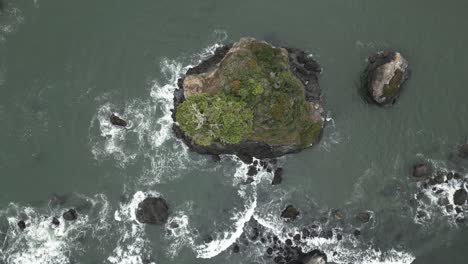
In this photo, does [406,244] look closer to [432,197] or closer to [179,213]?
[432,197]

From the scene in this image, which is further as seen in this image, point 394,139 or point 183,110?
point 394,139

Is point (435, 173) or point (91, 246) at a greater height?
point (435, 173)

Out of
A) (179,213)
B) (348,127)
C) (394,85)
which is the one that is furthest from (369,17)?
(179,213)

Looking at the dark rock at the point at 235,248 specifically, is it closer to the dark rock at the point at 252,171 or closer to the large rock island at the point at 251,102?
the dark rock at the point at 252,171

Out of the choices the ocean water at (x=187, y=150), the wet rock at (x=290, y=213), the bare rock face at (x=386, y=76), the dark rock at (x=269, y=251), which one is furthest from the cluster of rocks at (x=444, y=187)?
the dark rock at (x=269, y=251)

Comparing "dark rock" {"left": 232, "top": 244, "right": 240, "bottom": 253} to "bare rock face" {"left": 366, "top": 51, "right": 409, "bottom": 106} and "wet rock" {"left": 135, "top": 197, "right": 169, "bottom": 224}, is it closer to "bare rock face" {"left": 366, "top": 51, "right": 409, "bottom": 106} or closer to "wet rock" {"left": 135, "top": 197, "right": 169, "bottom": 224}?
"wet rock" {"left": 135, "top": 197, "right": 169, "bottom": 224}

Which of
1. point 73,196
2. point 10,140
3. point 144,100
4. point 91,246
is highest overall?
point 144,100
